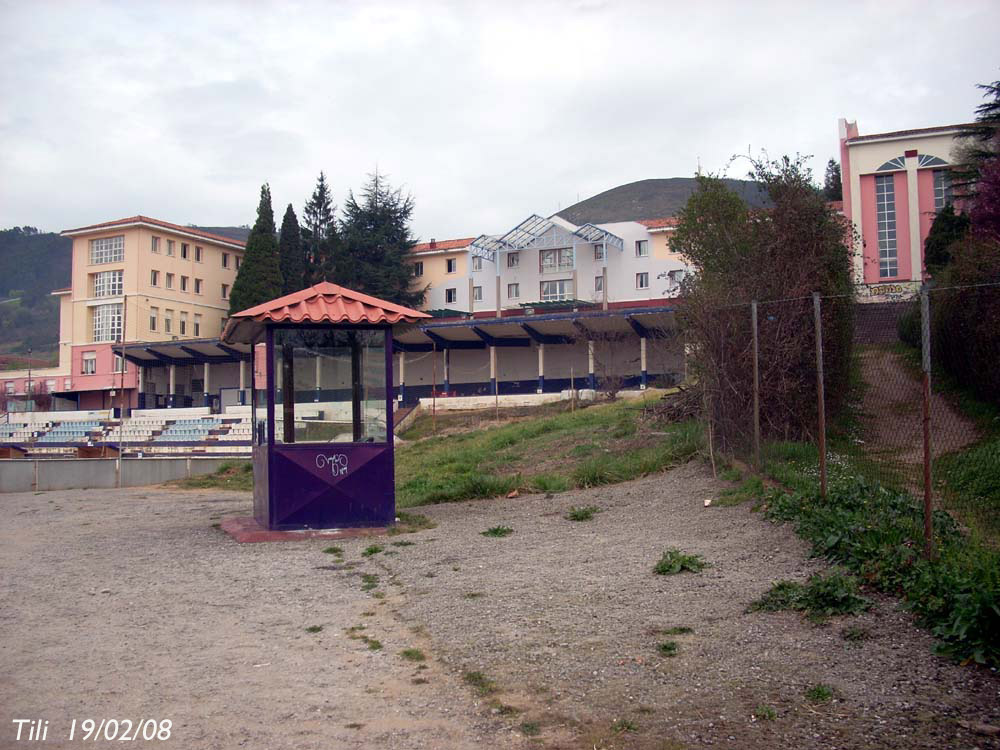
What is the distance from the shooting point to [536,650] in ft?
19.9

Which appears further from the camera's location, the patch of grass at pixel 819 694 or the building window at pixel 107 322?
the building window at pixel 107 322

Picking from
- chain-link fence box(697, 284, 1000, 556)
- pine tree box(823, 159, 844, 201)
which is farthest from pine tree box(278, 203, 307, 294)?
chain-link fence box(697, 284, 1000, 556)

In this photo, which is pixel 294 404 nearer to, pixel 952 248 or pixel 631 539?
pixel 631 539

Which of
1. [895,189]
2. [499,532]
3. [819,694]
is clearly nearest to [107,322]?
[895,189]

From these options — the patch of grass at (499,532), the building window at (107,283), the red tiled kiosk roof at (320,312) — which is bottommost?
the patch of grass at (499,532)

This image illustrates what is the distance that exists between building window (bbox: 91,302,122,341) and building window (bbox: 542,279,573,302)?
3068cm

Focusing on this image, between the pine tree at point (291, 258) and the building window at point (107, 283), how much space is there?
11944 millimetres

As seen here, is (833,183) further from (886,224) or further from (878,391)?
(878,391)

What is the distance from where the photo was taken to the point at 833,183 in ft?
217

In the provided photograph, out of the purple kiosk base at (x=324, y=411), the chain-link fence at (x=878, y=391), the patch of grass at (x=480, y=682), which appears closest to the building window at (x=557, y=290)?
the chain-link fence at (x=878, y=391)

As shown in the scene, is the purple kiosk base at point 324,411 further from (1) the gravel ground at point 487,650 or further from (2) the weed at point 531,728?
(2) the weed at point 531,728

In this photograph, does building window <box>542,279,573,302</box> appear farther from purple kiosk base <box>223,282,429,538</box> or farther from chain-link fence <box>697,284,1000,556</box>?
purple kiosk base <box>223,282,429,538</box>

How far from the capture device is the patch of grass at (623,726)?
4.58 metres

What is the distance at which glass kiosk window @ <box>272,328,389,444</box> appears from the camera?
12.7 m
